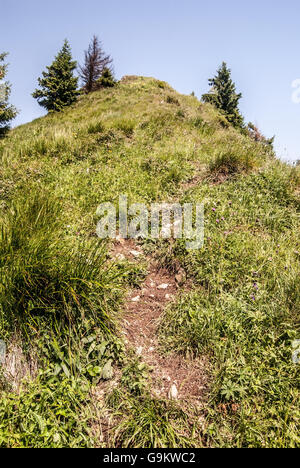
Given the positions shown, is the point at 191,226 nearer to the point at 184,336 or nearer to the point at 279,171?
the point at 184,336

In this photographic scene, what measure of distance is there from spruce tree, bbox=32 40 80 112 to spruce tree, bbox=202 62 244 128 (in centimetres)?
2105

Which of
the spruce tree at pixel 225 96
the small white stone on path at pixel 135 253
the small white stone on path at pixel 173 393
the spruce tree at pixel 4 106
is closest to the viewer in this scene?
the small white stone on path at pixel 173 393

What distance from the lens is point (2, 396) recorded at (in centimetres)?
214

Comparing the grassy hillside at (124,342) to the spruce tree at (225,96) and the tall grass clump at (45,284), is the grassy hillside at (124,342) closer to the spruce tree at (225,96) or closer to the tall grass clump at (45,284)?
the tall grass clump at (45,284)

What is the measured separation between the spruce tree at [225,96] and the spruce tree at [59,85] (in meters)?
21.0

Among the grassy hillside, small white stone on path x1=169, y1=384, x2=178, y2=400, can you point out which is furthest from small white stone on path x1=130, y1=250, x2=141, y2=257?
small white stone on path x1=169, y1=384, x2=178, y2=400

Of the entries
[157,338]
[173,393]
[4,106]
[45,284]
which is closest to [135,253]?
[157,338]

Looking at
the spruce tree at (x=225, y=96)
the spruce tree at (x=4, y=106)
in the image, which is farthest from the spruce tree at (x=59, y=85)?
the spruce tree at (x=225, y=96)

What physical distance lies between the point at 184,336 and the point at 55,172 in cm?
514

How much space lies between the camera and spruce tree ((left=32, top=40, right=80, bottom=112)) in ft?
77.5

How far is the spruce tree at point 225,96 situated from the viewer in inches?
1424

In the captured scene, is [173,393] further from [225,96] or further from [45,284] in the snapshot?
[225,96]

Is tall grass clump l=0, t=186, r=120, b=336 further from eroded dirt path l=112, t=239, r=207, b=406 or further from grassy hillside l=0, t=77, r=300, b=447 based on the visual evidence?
eroded dirt path l=112, t=239, r=207, b=406
